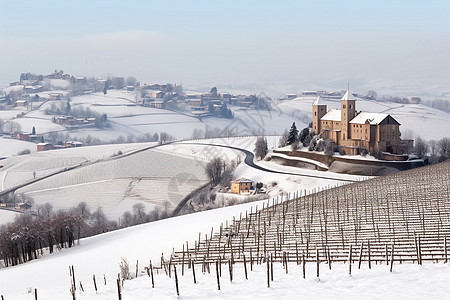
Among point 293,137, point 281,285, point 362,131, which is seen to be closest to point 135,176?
point 293,137

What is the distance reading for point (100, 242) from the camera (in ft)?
68.5

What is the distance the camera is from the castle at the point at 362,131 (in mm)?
44594

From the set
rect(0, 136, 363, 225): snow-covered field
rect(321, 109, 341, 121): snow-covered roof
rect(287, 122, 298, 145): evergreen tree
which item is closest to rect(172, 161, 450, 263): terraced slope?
rect(0, 136, 363, 225): snow-covered field

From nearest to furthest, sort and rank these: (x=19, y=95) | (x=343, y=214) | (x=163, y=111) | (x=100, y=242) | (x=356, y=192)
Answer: (x=343, y=214)
(x=100, y=242)
(x=356, y=192)
(x=163, y=111)
(x=19, y=95)

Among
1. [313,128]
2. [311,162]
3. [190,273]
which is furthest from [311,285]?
[313,128]

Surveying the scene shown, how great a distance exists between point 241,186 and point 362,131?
399 inches

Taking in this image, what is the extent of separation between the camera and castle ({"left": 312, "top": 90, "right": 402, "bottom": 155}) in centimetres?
4459

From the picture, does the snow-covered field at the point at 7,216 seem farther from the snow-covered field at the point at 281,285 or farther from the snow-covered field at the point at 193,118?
the snow-covered field at the point at 193,118

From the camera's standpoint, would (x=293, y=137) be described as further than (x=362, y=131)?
Yes

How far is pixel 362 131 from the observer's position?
45.0 metres

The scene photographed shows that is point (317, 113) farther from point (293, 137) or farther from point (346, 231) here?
point (346, 231)

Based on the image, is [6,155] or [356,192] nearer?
[356,192]

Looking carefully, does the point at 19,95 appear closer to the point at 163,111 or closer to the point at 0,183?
the point at 163,111

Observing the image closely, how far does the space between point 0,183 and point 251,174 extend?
28.1 metres
